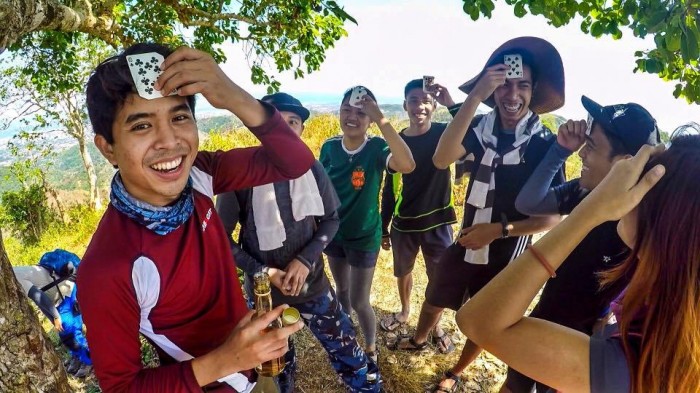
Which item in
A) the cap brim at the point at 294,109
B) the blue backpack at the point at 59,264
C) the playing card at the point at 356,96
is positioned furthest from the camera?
the blue backpack at the point at 59,264

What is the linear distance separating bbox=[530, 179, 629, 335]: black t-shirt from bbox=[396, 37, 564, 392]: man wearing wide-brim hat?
0.39 meters

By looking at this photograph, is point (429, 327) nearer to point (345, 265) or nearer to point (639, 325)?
point (345, 265)

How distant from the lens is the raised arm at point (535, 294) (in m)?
0.98

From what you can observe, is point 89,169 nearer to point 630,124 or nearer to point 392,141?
point 392,141

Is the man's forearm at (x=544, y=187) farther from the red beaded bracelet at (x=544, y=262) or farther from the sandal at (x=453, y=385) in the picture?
the sandal at (x=453, y=385)

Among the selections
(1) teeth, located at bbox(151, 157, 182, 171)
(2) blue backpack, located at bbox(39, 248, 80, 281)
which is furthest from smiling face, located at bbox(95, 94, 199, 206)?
(2) blue backpack, located at bbox(39, 248, 80, 281)

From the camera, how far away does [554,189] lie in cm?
226

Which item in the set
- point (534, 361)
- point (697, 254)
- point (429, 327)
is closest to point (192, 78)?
point (534, 361)

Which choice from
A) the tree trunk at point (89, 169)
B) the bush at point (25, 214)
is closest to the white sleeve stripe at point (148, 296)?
the bush at point (25, 214)

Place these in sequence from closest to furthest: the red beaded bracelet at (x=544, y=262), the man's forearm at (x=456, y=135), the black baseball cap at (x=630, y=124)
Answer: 1. the red beaded bracelet at (x=544, y=262)
2. the black baseball cap at (x=630, y=124)
3. the man's forearm at (x=456, y=135)

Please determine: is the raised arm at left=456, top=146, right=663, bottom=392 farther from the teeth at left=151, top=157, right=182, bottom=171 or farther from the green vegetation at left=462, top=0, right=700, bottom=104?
the teeth at left=151, top=157, right=182, bottom=171

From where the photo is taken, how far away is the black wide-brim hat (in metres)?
2.44

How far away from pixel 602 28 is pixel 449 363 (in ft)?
8.94

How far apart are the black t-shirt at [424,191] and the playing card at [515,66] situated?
2.84 ft
